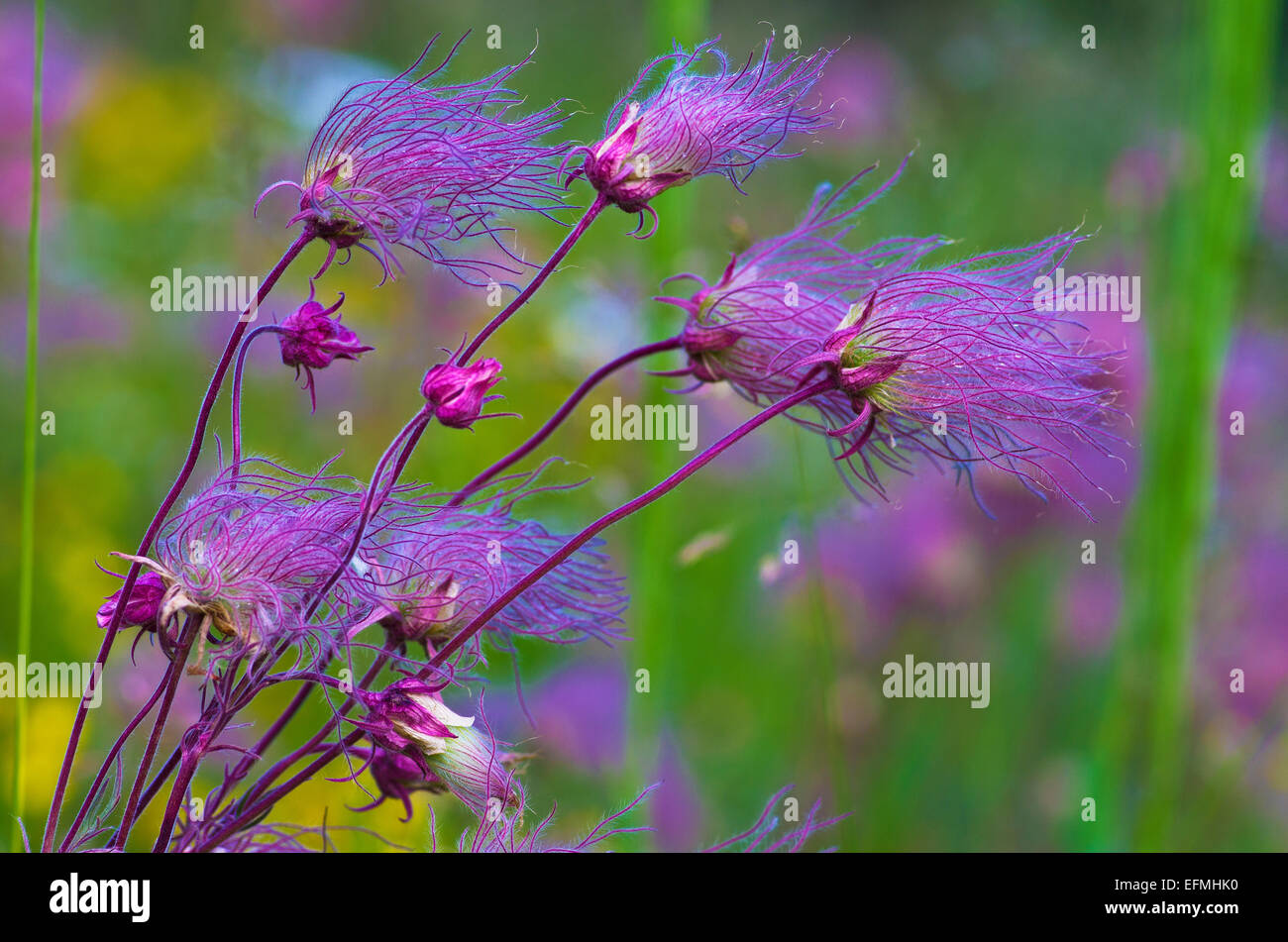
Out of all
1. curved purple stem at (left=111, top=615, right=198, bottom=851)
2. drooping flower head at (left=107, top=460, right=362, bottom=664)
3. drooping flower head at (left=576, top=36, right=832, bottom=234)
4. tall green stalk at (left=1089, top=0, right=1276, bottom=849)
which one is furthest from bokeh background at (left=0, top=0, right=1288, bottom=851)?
curved purple stem at (left=111, top=615, right=198, bottom=851)

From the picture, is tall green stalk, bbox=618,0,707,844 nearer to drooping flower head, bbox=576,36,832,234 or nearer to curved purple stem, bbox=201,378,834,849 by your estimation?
drooping flower head, bbox=576,36,832,234

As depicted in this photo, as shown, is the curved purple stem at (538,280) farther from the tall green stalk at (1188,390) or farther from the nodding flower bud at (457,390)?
the tall green stalk at (1188,390)

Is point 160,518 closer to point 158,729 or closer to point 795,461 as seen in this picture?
point 158,729

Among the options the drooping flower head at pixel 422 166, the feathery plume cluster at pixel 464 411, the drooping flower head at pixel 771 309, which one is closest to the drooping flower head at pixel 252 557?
the feathery plume cluster at pixel 464 411

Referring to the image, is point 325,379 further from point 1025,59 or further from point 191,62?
point 1025,59

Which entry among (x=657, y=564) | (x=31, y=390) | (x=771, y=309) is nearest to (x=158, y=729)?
(x=31, y=390)

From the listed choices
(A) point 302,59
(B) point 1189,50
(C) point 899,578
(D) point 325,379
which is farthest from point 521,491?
(A) point 302,59
